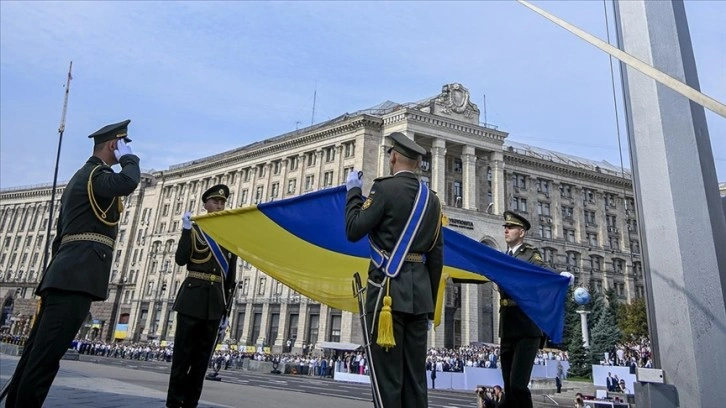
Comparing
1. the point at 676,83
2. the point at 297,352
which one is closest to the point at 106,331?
the point at 297,352

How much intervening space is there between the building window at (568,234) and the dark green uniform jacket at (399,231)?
66329 mm

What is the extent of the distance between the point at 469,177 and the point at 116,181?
51.8 metres

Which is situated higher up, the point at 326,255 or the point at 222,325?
the point at 326,255

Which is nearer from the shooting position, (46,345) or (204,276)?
(46,345)

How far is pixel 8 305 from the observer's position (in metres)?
86.5

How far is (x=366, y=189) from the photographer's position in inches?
1937

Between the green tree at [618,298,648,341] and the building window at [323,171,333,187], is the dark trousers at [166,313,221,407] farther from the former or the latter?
the building window at [323,171,333,187]

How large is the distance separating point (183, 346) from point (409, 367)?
3135 millimetres

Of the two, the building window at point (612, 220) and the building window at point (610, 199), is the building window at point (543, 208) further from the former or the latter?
the building window at point (610, 199)

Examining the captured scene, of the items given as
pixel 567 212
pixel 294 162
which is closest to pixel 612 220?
pixel 567 212

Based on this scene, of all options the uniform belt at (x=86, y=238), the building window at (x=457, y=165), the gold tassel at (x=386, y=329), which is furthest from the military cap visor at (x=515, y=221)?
the building window at (x=457, y=165)

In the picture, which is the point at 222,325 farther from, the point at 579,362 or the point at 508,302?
the point at 579,362

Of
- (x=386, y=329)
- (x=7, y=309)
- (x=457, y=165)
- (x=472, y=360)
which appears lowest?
(x=386, y=329)

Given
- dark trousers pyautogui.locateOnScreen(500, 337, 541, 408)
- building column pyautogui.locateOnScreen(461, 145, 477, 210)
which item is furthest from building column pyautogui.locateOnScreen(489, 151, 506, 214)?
dark trousers pyautogui.locateOnScreen(500, 337, 541, 408)
